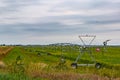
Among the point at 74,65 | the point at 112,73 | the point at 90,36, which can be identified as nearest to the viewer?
the point at 112,73

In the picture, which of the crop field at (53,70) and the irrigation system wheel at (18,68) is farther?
the irrigation system wheel at (18,68)

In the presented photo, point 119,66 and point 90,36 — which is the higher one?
point 90,36

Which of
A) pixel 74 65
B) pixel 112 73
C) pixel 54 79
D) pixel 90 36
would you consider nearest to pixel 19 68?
pixel 54 79

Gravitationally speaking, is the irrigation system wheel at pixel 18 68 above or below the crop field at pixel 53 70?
above

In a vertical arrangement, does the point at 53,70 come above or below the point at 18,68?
below

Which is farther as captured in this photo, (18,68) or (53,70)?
(53,70)

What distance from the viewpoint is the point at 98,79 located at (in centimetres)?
2284

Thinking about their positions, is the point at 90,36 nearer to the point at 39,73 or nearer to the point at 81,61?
the point at 81,61

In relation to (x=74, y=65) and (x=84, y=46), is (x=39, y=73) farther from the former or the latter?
(x=84, y=46)

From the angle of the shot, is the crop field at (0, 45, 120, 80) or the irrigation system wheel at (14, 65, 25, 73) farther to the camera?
the irrigation system wheel at (14, 65, 25, 73)

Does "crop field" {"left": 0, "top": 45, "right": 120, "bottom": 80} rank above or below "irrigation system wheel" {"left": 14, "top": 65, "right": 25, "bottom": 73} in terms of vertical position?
below

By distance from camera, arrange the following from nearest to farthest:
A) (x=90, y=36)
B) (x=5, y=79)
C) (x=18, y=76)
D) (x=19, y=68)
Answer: (x=5, y=79), (x=18, y=76), (x=19, y=68), (x=90, y=36)

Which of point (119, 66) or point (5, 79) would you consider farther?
point (119, 66)

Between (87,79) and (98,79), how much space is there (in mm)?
1298
